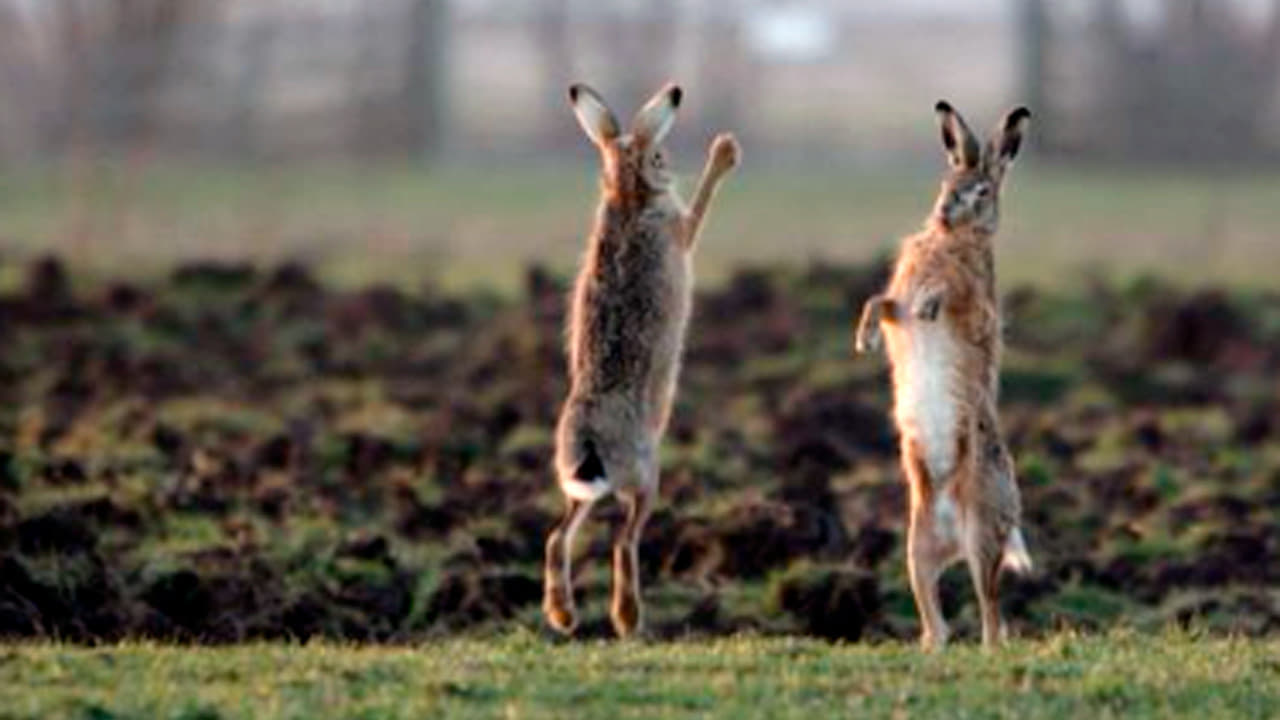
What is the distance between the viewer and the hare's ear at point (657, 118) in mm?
12703

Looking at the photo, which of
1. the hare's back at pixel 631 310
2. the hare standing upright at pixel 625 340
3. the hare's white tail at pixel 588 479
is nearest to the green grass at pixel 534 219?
the hare standing upright at pixel 625 340

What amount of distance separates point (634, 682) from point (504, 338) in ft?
45.9

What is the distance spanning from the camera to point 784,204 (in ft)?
137

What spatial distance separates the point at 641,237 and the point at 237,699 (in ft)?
10.5

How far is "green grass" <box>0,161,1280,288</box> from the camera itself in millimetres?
30281

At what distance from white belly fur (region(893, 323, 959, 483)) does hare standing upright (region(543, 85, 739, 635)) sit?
2.91 ft

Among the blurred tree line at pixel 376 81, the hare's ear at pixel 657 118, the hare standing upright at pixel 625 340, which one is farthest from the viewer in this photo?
the blurred tree line at pixel 376 81

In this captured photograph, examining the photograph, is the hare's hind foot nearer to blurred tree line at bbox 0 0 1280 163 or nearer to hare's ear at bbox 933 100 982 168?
hare's ear at bbox 933 100 982 168

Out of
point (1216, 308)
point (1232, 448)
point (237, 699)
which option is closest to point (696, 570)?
point (237, 699)

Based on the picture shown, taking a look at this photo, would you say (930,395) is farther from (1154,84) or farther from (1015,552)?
(1154,84)

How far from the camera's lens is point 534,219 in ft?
123

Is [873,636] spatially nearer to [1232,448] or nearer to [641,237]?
[641,237]

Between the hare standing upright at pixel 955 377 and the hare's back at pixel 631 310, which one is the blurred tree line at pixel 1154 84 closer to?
the hare standing upright at pixel 955 377

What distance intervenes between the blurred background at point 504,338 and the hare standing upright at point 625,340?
1332mm
